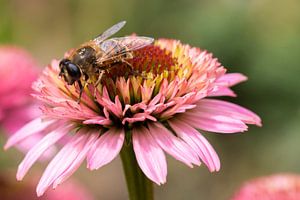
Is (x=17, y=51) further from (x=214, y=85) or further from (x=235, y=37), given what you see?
(x=235, y=37)

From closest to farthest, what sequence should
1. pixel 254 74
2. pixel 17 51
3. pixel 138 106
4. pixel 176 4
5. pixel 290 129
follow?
→ pixel 138 106, pixel 17 51, pixel 290 129, pixel 254 74, pixel 176 4

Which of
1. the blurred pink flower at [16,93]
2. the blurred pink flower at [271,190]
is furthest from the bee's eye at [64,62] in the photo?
the blurred pink flower at [16,93]

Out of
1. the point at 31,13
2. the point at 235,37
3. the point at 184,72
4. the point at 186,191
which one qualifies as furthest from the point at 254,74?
the point at 184,72

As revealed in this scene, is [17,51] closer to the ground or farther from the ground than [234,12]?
farther from the ground

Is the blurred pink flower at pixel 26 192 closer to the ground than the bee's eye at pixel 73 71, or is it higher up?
closer to the ground

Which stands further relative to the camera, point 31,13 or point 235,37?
point 31,13

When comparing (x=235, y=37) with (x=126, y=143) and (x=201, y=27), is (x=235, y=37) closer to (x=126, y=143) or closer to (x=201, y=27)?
(x=201, y=27)

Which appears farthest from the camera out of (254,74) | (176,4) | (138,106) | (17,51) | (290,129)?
(176,4)

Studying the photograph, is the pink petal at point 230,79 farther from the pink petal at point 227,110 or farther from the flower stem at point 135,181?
the flower stem at point 135,181

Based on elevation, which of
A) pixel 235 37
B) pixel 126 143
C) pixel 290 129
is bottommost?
pixel 290 129
